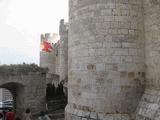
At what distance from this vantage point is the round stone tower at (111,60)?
7.47 m

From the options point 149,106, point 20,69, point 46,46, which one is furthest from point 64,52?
point 149,106

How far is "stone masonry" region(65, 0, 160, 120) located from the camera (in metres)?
7.43

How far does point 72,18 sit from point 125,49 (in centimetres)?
197

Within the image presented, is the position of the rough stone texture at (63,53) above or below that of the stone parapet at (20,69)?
above

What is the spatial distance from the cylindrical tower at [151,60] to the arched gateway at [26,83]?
341 inches

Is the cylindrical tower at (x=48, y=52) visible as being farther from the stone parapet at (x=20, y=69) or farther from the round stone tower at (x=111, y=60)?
the round stone tower at (x=111, y=60)

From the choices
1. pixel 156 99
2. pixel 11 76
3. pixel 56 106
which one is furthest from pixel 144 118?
pixel 56 106

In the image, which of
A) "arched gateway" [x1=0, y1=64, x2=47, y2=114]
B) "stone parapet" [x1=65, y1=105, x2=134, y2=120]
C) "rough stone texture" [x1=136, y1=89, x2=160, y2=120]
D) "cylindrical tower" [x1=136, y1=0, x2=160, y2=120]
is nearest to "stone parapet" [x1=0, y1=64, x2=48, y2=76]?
"arched gateway" [x1=0, y1=64, x2=47, y2=114]

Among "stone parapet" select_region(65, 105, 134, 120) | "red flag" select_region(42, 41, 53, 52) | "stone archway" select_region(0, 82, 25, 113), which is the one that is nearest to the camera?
"stone parapet" select_region(65, 105, 134, 120)

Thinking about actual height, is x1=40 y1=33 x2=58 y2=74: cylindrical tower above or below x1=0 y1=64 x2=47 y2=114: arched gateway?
above

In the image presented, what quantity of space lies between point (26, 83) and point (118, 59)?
27.9 feet

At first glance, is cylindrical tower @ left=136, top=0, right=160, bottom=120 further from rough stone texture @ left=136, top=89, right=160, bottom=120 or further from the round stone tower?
the round stone tower

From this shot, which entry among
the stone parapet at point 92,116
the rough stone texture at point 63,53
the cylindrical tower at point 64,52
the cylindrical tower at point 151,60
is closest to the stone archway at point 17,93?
the rough stone texture at point 63,53

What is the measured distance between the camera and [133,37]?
769 cm
